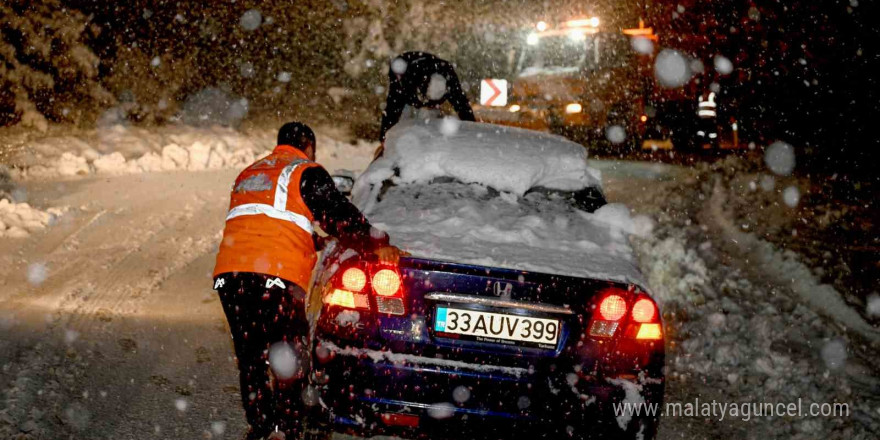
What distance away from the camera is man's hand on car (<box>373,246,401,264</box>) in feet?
9.70

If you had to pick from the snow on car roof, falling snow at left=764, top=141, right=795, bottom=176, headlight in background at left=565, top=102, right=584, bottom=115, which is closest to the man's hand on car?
the snow on car roof

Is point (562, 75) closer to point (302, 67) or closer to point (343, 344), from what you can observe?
point (302, 67)

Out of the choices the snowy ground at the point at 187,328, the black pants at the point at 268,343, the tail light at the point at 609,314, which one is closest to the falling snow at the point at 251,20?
the snowy ground at the point at 187,328

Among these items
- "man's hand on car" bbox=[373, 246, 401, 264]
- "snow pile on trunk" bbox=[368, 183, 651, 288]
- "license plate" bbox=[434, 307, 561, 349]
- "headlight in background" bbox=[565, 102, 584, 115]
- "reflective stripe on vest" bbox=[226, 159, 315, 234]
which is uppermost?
"reflective stripe on vest" bbox=[226, 159, 315, 234]

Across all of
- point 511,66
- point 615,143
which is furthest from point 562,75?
point 615,143

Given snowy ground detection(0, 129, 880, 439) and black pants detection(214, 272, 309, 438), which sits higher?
black pants detection(214, 272, 309, 438)

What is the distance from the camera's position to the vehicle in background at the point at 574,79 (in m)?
14.5

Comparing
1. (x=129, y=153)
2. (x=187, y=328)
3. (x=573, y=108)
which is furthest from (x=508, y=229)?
(x=573, y=108)

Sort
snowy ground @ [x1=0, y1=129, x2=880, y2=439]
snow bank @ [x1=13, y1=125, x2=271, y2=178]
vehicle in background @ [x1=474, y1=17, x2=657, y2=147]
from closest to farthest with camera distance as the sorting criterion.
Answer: snowy ground @ [x1=0, y1=129, x2=880, y2=439], snow bank @ [x1=13, y1=125, x2=271, y2=178], vehicle in background @ [x1=474, y1=17, x2=657, y2=147]

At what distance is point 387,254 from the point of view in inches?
116

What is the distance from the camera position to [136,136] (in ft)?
41.2

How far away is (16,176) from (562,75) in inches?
396

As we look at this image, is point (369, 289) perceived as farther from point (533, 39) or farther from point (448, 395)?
point (533, 39)

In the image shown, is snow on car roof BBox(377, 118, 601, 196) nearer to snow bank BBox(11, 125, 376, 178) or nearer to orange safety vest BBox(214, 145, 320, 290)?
orange safety vest BBox(214, 145, 320, 290)
